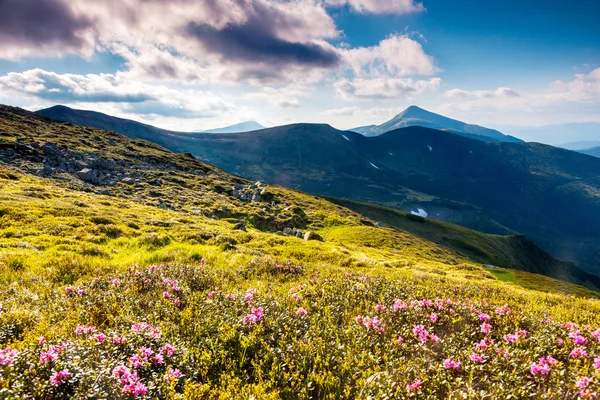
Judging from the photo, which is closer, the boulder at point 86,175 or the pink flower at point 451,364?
the pink flower at point 451,364

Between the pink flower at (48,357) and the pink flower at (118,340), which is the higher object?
the pink flower at (48,357)

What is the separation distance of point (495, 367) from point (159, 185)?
64248 millimetres

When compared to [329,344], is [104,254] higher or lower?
lower

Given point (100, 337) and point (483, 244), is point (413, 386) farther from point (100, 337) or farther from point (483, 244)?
point (483, 244)

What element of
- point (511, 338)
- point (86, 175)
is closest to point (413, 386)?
point (511, 338)

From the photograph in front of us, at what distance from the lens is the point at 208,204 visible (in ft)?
171

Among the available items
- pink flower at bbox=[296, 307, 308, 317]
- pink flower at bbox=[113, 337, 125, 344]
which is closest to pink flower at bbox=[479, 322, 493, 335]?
pink flower at bbox=[296, 307, 308, 317]

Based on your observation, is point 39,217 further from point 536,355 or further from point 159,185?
point 159,185

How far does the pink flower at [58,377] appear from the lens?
171 inches

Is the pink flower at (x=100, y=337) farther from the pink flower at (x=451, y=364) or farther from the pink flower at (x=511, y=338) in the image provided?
the pink flower at (x=511, y=338)

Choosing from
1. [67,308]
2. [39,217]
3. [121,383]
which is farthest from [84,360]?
[39,217]

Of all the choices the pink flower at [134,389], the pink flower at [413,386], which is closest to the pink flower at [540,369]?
the pink flower at [413,386]

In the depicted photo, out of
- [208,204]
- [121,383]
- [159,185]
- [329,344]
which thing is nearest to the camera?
[121,383]

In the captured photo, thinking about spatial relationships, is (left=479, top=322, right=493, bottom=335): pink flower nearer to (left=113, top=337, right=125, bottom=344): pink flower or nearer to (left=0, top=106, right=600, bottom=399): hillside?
(left=0, top=106, right=600, bottom=399): hillside
